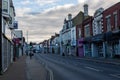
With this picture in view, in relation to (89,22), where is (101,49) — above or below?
below

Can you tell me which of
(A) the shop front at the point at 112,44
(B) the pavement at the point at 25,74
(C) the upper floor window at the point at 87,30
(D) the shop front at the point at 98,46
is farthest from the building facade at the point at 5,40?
(C) the upper floor window at the point at 87,30

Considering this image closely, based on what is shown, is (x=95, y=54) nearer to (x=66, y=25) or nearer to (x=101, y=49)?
(x=101, y=49)

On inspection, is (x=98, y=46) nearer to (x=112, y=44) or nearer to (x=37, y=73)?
(x=112, y=44)

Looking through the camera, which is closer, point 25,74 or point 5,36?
point 25,74

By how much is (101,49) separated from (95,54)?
485 centimetres

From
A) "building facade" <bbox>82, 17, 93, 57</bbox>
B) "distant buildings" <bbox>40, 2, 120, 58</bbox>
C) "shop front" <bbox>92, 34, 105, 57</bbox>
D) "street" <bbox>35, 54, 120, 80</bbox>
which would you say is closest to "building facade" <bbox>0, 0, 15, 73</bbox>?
"street" <bbox>35, 54, 120, 80</bbox>

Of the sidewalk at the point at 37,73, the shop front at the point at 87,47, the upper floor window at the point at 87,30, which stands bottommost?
the sidewalk at the point at 37,73

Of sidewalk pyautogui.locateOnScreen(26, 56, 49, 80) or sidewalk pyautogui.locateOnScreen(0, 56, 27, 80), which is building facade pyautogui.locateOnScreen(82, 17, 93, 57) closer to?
sidewalk pyautogui.locateOnScreen(26, 56, 49, 80)

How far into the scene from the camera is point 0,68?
80.4 feet

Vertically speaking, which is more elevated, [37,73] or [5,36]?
[5,36]

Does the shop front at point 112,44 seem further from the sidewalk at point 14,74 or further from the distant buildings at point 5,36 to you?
the sidewalk at point 14,74

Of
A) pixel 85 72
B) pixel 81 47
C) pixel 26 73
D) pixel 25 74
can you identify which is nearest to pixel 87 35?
pixel 81 47

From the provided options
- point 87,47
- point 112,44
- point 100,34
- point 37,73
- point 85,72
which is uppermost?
point 100,34

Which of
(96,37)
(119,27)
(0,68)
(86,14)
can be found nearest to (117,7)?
(119,27)
